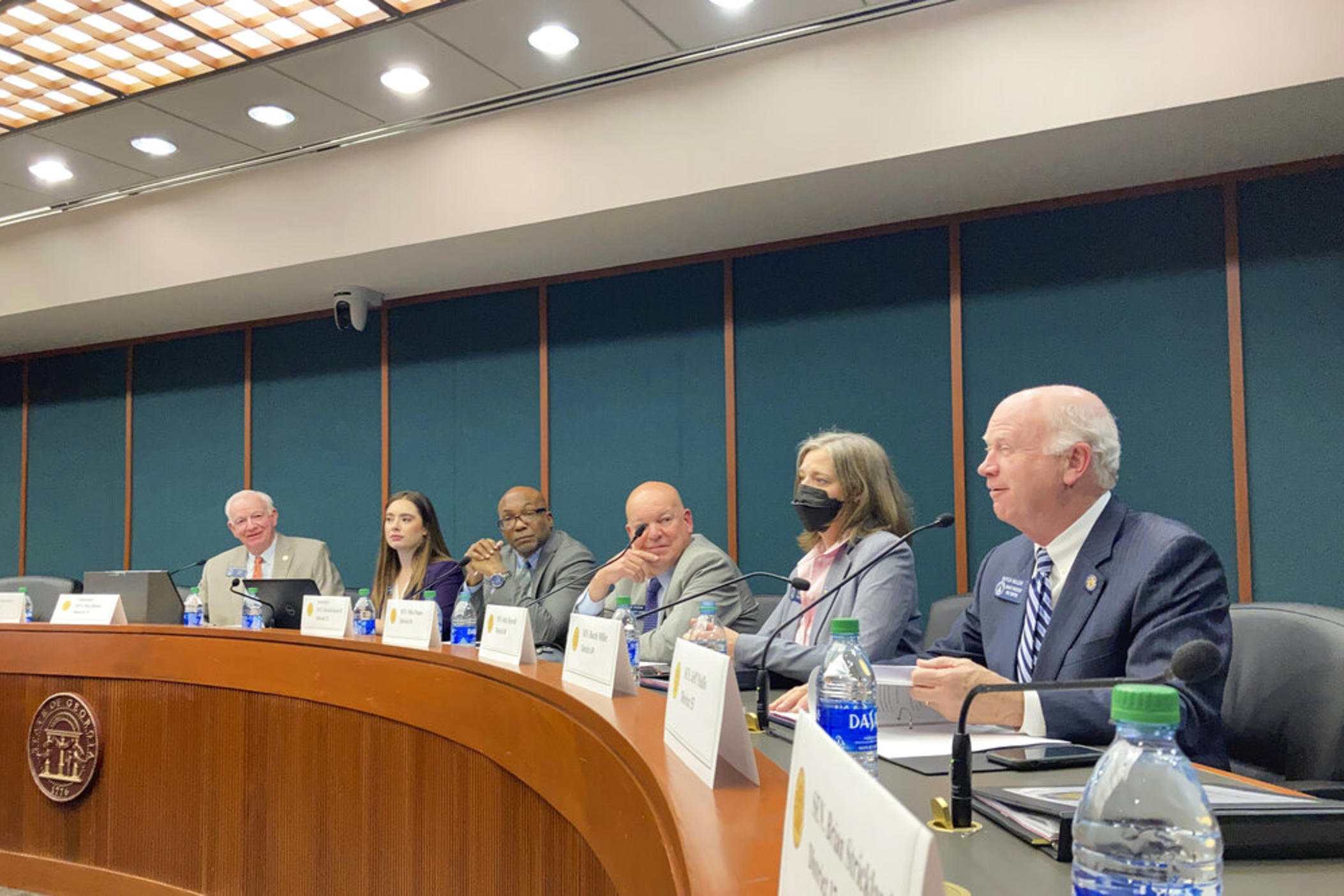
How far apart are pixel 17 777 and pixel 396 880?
1.50m

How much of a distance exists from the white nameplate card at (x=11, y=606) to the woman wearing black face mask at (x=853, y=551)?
249cm

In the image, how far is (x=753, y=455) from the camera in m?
4.28

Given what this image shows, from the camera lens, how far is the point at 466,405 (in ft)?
16.4

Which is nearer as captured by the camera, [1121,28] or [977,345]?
[1121,28]

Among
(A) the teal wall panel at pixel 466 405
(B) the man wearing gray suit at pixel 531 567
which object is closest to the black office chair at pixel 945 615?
(B) the man wearing gray suit at pixel 531 567

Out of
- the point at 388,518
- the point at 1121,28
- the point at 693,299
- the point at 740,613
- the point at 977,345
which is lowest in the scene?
the point at 740,613

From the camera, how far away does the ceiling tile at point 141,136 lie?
149 inches

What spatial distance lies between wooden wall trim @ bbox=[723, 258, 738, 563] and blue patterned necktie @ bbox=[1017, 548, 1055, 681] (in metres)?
2.47

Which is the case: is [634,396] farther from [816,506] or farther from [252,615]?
[816,506]

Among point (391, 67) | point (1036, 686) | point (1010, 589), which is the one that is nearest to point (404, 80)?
point (391, 67)

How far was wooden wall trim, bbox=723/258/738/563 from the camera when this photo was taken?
4.30 meters

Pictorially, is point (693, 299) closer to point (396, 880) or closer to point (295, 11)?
point (295, 11)

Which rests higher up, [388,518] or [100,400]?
[100,400]

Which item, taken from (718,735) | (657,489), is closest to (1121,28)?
(657,489)
